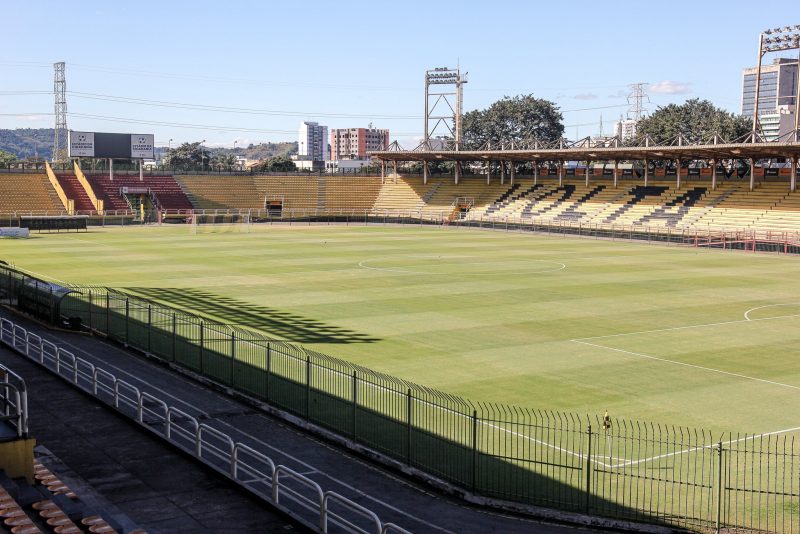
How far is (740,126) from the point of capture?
132625 millimetres

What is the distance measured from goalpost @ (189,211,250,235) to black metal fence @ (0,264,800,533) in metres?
64.8

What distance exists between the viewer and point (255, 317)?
38.7 meters

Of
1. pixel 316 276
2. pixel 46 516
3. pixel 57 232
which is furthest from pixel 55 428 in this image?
pixel 57 232

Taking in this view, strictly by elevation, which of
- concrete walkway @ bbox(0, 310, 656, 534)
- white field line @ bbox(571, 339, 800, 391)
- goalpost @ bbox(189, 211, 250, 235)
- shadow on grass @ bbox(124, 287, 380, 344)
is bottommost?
concrete walkway @ bbox(0, 310, 656, 534)

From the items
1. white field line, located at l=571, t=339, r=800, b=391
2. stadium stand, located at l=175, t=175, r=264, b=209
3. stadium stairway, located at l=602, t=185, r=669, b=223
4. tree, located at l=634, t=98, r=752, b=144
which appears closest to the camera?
white field line, located at l=571, t=339, r=800, b=391

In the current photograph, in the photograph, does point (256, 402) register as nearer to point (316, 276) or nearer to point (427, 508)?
point (427, 508)

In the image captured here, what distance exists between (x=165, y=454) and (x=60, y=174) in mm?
99707

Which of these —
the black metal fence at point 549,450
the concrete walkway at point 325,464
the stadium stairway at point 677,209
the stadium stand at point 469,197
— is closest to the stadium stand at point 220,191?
the stadium stand at point 469,197

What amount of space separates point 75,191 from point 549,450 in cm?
9652

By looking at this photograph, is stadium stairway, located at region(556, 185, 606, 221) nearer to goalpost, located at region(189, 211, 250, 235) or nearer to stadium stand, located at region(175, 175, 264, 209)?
goalpost, located at region(189, 211, 250, 235)

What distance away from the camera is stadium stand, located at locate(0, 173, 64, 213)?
99438mm

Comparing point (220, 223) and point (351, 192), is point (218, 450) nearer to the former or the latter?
point (220, 223)

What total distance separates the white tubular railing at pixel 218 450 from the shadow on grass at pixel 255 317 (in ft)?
29.5

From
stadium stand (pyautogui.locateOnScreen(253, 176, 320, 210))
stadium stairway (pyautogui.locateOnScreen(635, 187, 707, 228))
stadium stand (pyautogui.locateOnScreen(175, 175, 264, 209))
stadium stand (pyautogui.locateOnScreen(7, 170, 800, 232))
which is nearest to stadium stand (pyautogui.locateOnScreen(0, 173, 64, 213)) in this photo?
stadium stand (pyautogui.locateOnScreen(7, 170, 800, 232))
